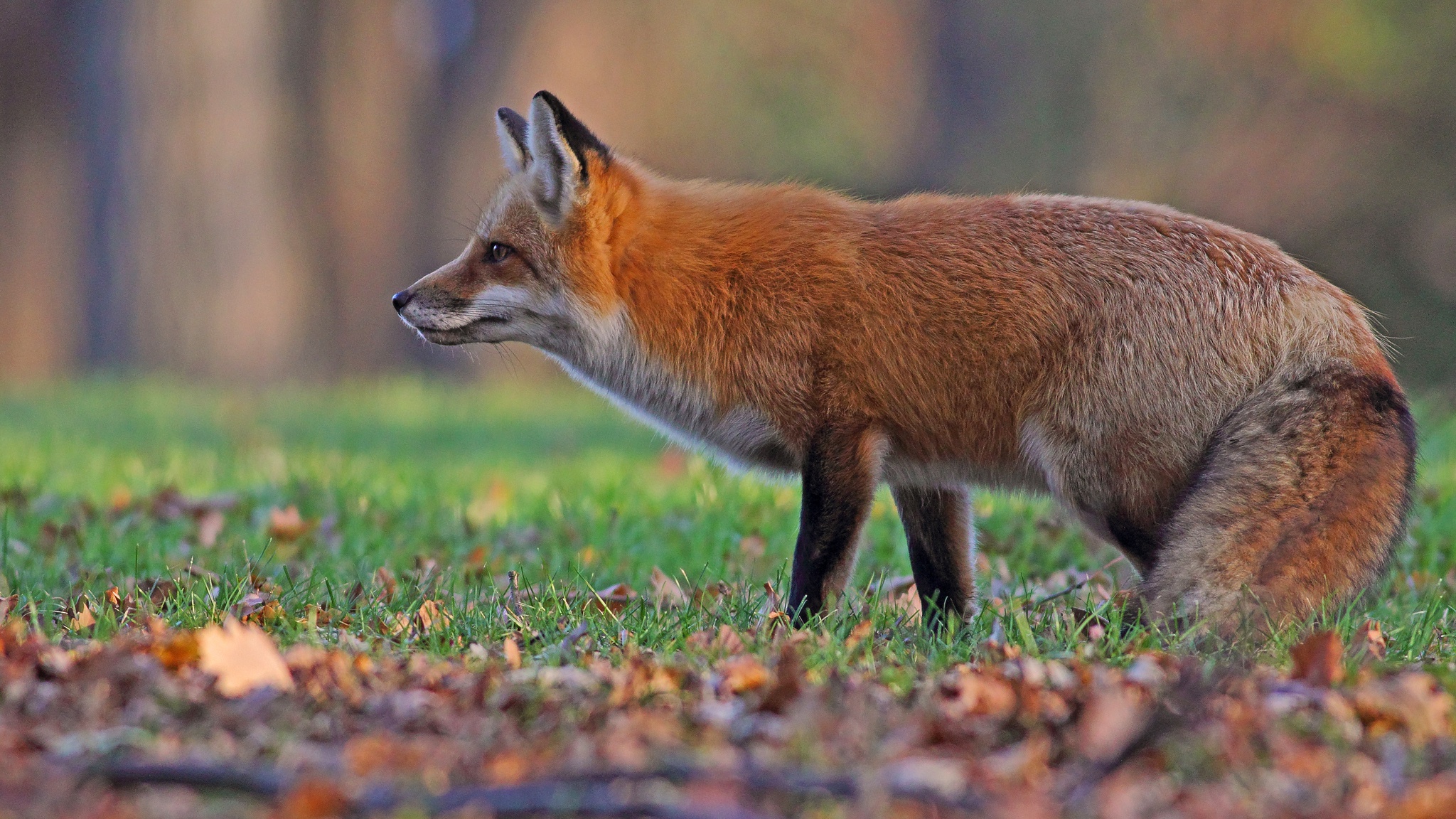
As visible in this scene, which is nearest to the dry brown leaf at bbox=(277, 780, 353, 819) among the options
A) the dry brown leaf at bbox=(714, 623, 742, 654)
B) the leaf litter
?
the leaf litter

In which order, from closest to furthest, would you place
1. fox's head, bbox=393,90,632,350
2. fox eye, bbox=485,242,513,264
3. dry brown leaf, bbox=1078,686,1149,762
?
dry brown leaf, bbox=1078,686,1149,762, fox's head, bbox=393,90,632,350, fox eye, bbox=485,242,513,264

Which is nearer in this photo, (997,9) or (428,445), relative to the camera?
(428,445)

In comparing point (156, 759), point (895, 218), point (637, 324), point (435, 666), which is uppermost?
point (895, 218)

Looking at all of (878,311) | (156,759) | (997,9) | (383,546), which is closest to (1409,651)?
(878,311)

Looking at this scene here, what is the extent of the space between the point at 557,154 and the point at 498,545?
2362 millimetres

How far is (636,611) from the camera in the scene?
16.0 ft

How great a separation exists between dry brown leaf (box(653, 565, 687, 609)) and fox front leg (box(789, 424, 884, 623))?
1.54 ft

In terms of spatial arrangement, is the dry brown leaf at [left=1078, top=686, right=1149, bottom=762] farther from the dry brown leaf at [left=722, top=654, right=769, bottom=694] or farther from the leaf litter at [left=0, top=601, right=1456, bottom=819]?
the dry brown leaf at [left=722, top=654, right=769, bottom=694]

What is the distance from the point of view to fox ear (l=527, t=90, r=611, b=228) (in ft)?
17.0

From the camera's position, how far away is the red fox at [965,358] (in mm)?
4516

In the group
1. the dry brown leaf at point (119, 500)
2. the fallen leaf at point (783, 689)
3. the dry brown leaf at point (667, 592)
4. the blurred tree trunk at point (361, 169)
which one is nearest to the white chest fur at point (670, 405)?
the dry brown leaf at point (667, 592)

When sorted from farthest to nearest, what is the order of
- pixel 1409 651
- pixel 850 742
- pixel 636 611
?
pixel 636 611
pixel 1409 651
pixel 850 742

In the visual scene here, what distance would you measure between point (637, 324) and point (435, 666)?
5.99ft

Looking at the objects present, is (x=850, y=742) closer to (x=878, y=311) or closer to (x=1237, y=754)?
(x=1237, y=754)
